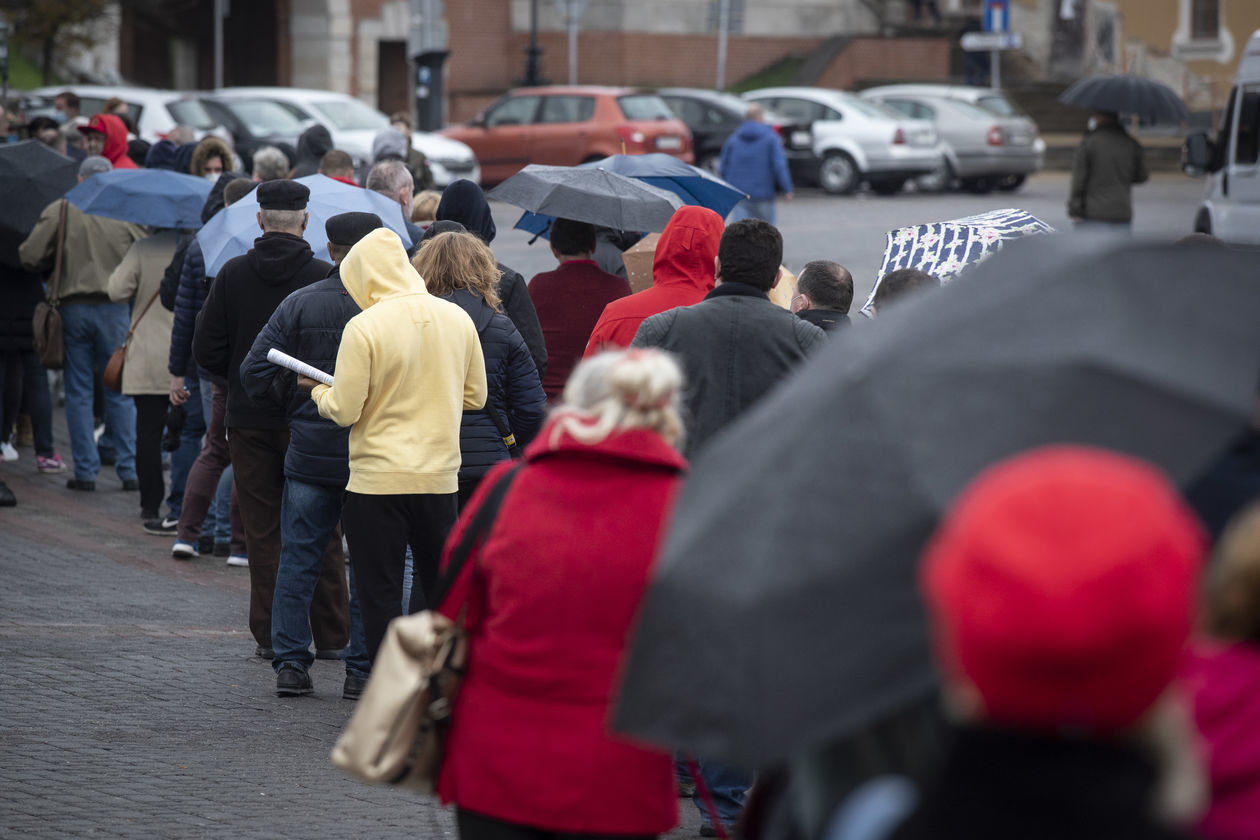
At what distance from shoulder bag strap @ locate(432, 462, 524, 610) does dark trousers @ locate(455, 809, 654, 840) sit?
1.51 feet

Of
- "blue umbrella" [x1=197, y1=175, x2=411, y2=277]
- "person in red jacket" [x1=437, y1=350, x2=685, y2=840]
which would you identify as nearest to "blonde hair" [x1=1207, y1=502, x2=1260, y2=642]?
"person in red jacket" [x1=437, y1=350, x2=685, y2=840]

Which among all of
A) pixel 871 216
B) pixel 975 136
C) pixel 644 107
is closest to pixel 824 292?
pixel 871 216

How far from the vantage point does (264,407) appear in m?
7.23

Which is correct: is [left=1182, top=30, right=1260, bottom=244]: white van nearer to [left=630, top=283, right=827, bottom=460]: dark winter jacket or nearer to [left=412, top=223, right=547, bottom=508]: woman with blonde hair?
[left=412, top=223, right=547, bottom=508]: woman with blonde hair

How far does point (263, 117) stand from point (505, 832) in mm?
22564

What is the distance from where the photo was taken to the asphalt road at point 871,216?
19.8 metres

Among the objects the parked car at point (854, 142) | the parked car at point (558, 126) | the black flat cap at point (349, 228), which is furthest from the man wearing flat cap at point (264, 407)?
the parked car at point (854, 142)

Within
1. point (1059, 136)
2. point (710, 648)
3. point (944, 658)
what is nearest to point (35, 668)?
point (710, 648)

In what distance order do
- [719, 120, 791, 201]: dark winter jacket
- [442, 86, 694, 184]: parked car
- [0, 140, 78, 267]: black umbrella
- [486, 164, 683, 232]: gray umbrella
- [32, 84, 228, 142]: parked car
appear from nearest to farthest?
[486, 164, 683, 232]: gray umbrella, [0, 140, 78, 267]: black umbrella, [719, 120, 791, 201]: dark winter jacket, [32, 84, 228, 142]: parked car, [442, 86, 694, 184]: parked car

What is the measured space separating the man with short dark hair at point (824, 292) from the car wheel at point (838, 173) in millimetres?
22440

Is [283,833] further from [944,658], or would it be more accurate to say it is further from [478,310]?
[944,658]

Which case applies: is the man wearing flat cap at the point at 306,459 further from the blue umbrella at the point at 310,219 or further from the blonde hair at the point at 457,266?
the blue umbrella at the point at 310,219

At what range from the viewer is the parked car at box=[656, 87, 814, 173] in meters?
28.7

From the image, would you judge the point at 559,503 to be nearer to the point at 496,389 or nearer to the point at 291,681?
the point at 496,389
